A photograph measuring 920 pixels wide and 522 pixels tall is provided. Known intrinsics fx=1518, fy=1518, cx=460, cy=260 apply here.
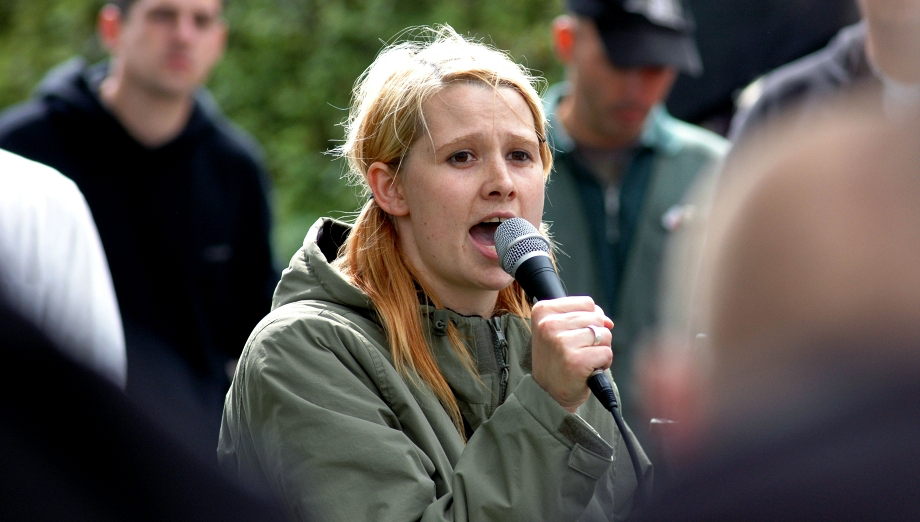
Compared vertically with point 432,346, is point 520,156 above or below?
above

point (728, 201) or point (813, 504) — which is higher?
point (728, 201)

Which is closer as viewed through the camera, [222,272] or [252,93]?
[222,272]

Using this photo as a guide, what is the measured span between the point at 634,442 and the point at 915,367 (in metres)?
1.57

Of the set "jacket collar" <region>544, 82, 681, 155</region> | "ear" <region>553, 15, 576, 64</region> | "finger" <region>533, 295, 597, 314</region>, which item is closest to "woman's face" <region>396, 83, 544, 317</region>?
"finger" <region>533, 295, 597, 314</region>

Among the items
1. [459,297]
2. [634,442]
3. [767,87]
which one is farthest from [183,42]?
[634,442]

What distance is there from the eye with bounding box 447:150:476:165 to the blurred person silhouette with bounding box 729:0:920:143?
1.86 ft

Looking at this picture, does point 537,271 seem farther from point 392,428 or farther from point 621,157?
point 621,157

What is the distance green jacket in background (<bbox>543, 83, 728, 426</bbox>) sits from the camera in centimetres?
537

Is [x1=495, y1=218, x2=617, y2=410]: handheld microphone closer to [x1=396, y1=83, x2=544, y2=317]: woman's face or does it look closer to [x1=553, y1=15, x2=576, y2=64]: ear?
[x1=396, y1=83, x2=544, y2=317]: woman's face

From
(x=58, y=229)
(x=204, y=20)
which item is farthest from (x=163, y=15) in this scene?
(x=58, y=229)

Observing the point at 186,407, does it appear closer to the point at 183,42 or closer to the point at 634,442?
the point at 634,442

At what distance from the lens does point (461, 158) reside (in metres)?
2.92

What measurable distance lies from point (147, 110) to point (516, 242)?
3678mm

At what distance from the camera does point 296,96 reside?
487 inches
